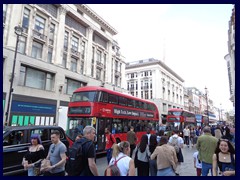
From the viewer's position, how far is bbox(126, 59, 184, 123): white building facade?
5448 centimetres

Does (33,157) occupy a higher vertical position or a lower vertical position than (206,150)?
lower

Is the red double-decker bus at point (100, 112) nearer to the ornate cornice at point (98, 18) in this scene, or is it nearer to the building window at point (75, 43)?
the building window at point (75, 43)

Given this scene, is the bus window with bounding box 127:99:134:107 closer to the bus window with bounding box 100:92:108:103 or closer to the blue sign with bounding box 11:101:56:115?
the bus window with bounding box 100:92:108:103

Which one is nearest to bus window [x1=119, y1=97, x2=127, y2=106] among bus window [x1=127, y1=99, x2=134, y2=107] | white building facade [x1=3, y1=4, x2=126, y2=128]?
bus window [x1=127, y1=99, x2=134, y2=107]

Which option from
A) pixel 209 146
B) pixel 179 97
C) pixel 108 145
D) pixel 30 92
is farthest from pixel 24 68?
pixel 179 97

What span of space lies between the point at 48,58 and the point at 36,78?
332 centimetres

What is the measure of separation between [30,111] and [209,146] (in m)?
19.7

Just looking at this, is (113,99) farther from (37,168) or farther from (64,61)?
(64,61)

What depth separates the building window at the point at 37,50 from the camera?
71.9 feet

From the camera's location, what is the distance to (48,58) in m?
23.8

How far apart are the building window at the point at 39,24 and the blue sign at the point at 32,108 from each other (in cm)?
908

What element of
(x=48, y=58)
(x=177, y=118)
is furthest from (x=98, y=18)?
(x=177, y=118)

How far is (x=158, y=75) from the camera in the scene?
180 feet

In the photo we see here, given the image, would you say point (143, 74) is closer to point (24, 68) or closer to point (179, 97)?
point (179, 97)
